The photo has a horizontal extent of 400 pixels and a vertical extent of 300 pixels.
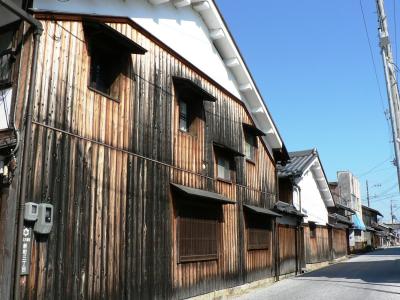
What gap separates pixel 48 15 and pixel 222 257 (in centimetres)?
897

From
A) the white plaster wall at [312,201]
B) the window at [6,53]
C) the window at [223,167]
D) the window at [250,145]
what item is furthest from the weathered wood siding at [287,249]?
the window at [6,53]

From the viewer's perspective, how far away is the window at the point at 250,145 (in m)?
17.2

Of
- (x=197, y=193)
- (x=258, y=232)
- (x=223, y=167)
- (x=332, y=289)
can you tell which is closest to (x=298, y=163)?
(x=258, y=232)

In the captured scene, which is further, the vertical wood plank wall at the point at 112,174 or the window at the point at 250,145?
the window at the point at 250,145

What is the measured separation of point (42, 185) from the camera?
7523 millimetres

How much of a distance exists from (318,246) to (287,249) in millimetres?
8866

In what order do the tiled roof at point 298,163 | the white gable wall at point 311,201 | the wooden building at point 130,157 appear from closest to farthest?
the wooden building at point 130,157 < the tiled roof at point 298,163 < the white gable wall at point 311,201

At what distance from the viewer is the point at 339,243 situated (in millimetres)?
38562

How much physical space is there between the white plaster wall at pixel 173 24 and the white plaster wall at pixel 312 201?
1218 centimetres

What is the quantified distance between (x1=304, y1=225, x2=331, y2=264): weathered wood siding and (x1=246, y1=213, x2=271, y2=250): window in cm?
832

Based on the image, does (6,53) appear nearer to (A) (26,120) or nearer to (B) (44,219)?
(A) (26,120)

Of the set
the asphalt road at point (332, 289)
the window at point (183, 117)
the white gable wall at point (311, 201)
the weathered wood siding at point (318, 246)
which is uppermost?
the window at point (183, 117)

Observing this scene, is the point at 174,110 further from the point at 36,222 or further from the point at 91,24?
the point at 36,222

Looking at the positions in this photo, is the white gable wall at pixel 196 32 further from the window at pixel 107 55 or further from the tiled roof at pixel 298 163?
the tiled roof at pixel 298 163
